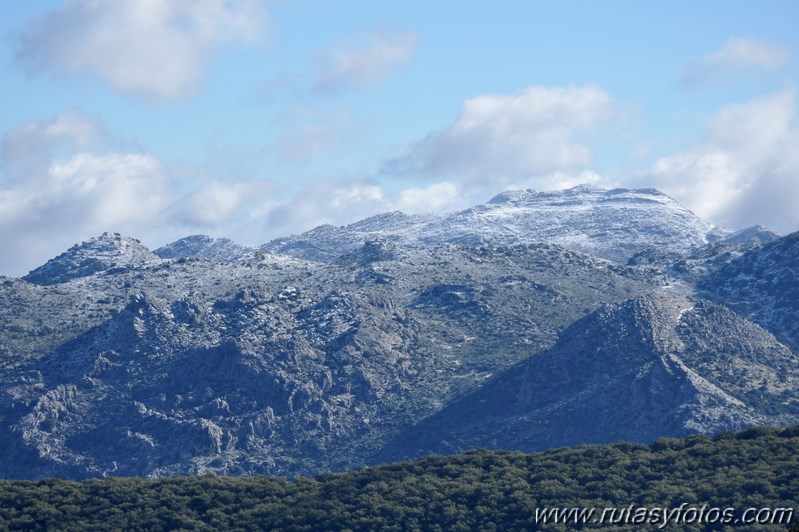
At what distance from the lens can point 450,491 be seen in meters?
115

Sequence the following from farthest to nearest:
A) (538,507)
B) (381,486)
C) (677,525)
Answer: (381,486) < (538,507) < (677,525)

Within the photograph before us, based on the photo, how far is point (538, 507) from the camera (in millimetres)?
109188

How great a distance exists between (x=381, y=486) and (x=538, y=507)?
1483cm

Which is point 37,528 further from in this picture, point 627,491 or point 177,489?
point 627,491

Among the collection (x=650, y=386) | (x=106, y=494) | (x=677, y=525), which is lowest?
(x=677, y=525)

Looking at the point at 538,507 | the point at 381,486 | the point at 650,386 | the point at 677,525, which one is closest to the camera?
the point at 677,525

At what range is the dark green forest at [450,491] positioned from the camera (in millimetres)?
108600

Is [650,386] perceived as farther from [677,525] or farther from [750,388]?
[677,525]

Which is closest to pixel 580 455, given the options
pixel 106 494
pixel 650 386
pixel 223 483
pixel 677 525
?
pixel 677 525

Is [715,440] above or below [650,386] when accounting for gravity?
below

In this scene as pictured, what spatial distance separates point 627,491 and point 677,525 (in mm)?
8815

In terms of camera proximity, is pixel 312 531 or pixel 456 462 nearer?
pixel 312 531

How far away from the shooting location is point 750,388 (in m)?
198

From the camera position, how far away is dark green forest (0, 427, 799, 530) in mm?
108600
